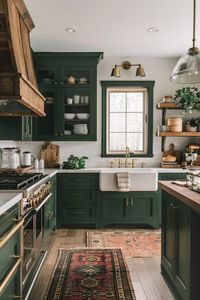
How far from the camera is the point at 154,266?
11.3 feet

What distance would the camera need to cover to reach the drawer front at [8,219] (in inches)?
74.5

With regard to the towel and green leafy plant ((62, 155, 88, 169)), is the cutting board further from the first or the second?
the towel

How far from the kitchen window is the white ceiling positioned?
0.64 m

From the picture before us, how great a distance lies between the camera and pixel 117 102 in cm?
562

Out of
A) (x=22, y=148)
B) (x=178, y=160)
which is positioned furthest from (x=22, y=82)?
(x=178, y=160)

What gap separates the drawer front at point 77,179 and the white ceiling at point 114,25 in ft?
6.03

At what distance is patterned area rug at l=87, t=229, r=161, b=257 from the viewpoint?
3947 mm

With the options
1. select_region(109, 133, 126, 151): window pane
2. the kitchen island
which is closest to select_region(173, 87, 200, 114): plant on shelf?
select_region(109, 133, 126, 151): window pane

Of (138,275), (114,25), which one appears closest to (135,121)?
(114,25)

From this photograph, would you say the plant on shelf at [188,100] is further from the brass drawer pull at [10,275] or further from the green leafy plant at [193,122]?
the brass drawer pull at [10,275]

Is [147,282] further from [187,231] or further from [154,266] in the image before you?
[187,231]

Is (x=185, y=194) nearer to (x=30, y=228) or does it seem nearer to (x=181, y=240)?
(x=181, y=240)

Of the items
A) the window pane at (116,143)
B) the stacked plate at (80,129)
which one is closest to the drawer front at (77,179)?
the stacked plate at (80,129)

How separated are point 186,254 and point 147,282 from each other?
890 mm
